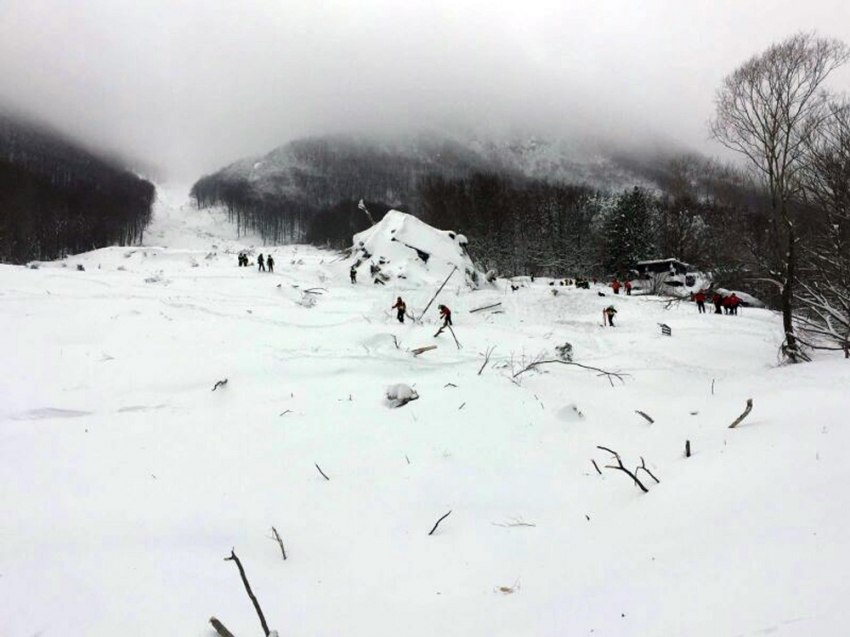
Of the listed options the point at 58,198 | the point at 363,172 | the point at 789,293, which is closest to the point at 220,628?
the point at 789,293

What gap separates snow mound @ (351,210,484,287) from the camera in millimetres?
27125

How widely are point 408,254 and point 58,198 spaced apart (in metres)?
92.5

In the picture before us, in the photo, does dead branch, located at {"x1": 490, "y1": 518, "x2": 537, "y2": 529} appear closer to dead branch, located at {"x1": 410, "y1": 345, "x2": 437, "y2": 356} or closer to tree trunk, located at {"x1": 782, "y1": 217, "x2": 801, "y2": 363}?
dead branch, located at {"x1": 410, "y1": 345, "x2": 437, "y2": 356}

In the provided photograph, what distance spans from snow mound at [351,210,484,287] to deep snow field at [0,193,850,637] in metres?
14.7

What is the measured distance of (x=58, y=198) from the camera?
81.2m

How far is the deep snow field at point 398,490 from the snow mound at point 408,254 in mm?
14687

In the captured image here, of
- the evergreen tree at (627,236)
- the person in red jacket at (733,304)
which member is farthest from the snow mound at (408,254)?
the evergreen tree at (627,236)

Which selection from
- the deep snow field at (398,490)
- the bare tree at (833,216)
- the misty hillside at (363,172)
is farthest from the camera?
the misty hillside at (363,172)

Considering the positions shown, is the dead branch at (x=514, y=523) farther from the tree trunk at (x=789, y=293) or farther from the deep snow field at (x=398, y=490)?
the tree trunk at (x=789, y=293)

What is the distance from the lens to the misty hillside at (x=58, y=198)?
60531mm

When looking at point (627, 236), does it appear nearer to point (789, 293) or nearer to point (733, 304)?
point (733, 304)

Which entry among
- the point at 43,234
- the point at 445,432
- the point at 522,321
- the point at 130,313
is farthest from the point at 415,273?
the point at 43,234

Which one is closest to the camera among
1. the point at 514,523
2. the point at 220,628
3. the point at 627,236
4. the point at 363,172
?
the point at 220,628

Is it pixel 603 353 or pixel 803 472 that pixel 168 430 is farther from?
pixel 603 353
